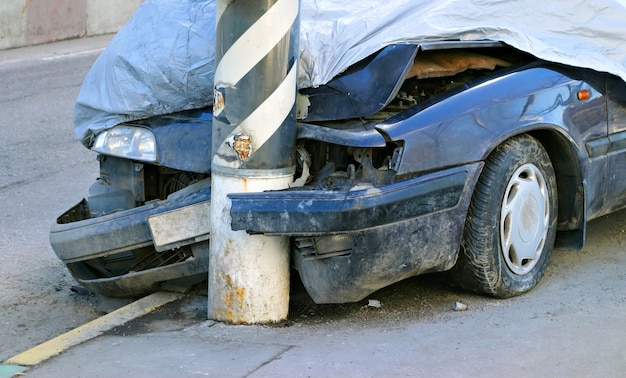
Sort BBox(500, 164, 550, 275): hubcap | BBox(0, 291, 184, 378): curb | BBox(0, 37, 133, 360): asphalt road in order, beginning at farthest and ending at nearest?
1. BBox(0, 37, 133, 360): asphalt road
2. BBox(500, 164, 550, 275): hubcap
3. BBox(0, 291, 184, 378): curb

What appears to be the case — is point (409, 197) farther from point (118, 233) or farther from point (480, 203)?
point (118, 233)

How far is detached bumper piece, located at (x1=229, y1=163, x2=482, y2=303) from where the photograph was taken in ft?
14.9

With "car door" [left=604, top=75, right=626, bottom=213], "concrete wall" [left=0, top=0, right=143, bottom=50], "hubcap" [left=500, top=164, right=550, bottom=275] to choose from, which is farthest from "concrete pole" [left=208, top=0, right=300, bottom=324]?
"concrete wall" [left=0, top=0, right=143, bottom=50]

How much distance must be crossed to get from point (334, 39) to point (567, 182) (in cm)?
144

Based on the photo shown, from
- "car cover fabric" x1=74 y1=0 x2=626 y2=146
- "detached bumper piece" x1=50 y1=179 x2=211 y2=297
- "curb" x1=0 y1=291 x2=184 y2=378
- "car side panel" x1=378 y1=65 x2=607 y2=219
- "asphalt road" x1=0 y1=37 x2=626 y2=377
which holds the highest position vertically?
"car cover fabric" x1=74 y1=0 x2=626 y2=146

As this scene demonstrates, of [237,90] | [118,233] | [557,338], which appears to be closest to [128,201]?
[118,233]

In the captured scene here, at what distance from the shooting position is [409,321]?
498 centimetres

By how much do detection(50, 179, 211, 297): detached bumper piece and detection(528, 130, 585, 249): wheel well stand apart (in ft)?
5.77

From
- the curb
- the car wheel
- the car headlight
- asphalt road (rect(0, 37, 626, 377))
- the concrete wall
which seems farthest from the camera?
the concrete wall

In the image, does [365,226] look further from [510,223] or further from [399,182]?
[510,223]

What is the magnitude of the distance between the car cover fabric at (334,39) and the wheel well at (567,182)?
406mm

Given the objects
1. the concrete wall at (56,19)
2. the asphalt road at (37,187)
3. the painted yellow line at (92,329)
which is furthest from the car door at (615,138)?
the concrete wall at (56,19)

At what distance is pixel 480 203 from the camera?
4.95 meters

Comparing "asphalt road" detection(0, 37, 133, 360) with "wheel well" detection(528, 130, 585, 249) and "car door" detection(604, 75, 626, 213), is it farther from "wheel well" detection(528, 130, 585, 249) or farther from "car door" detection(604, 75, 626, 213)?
"car door" detection(604, 75, 626, 213)
